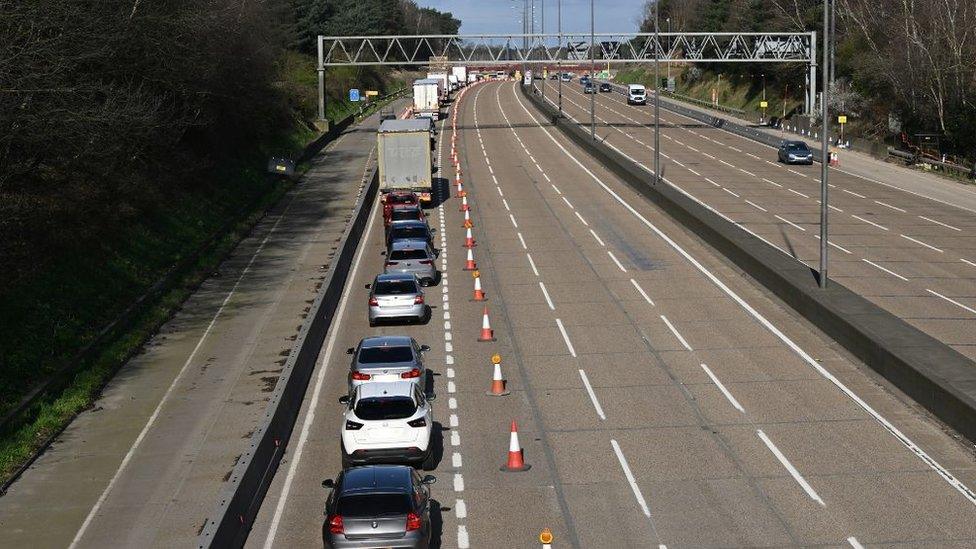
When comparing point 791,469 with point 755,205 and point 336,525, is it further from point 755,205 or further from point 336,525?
point 755,205

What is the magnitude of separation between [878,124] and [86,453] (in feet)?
247

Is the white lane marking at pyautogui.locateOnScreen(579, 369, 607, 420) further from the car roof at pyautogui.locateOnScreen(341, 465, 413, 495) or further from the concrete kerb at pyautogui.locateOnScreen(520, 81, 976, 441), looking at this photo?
the car roof at pyautogui.locateOnScreen(341, 465, 413, 495)

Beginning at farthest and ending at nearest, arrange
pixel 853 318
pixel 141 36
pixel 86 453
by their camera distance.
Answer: pixel 141 36
pixel 853 318
pixel 86 453

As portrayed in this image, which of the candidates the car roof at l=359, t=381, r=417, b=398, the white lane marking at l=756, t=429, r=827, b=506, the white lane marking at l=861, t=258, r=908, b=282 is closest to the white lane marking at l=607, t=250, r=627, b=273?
the white lane marking at l=861, t=258, r=908, b=282

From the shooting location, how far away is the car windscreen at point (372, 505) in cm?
1502

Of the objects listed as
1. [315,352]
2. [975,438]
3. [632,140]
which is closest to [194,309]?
[315,352]

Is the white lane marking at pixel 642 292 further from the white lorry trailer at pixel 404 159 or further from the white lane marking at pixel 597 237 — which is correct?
the white lorry trailer at pixel 404 159

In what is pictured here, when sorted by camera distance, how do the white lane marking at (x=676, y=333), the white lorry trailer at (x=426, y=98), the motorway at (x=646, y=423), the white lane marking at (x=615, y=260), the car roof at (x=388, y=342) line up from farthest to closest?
the white lorry trailer at (x=426, y=98), the white lane marking at (x=615, y=260), the white lane marking at (x=676, y=333), the car roof at (x=388, y=342), the motorway at (x=646, y=423)

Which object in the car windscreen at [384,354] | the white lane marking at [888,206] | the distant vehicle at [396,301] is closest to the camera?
the car windscreen at [384,354]

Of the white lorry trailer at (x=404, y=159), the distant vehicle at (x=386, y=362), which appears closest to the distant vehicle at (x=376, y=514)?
the distant vehicle at (x=386, y=362)

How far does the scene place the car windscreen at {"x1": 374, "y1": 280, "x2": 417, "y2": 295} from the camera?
102 feet

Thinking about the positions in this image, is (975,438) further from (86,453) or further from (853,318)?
(86,453)

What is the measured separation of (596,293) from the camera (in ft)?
115

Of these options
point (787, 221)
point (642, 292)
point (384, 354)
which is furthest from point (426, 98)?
point (384, 354)
